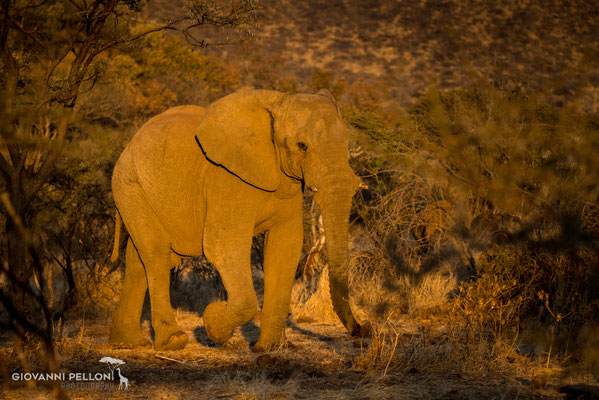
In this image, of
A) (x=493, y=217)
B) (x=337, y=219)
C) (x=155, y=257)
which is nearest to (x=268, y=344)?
(x=155, y=257)

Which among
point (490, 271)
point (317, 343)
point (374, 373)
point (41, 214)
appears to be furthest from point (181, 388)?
point (41, 214)

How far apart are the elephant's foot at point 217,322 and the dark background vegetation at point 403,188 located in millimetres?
1458

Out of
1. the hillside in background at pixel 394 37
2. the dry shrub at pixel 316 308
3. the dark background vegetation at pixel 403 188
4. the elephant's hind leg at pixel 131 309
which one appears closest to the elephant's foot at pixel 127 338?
the elephant's hind leg at pixel 131 309

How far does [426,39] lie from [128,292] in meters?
38.4

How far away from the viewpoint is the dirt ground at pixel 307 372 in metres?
5.11

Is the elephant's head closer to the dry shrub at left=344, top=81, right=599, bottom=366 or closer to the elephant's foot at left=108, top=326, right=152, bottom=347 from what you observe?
the dry shrub at left=344, top=81, right=599, bottom=366

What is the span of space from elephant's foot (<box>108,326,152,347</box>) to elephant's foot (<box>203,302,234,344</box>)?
1.32 meters

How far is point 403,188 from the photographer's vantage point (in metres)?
9.82

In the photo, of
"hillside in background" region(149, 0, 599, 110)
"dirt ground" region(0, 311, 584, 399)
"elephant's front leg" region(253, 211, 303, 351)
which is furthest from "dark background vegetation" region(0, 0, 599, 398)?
"hillside in background" region(149, 0, 599, 110)

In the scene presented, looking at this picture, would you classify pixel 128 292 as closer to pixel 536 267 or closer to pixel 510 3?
pixel 536 267

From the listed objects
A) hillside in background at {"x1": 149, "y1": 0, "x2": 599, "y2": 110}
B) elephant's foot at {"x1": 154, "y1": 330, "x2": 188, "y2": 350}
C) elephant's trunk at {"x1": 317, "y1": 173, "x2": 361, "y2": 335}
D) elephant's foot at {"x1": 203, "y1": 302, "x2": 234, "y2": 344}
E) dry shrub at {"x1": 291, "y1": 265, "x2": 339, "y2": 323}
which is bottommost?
dry shrub at {"x1": 291, "y1": 265, "x2": 339, "y2": 323}

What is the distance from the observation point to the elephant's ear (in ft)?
21.0

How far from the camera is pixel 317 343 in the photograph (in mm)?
7375

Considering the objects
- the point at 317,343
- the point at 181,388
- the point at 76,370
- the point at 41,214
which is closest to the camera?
the point at 181,388
